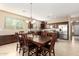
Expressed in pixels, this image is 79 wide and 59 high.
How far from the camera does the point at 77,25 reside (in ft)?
28.8

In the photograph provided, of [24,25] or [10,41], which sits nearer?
[10,41]

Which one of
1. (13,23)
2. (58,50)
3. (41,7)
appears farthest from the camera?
(13,23)

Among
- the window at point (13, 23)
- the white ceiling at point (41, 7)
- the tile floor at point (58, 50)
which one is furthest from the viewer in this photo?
the window at point (13, 23)

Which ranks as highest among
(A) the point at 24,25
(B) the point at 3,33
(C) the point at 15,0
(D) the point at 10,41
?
(C) the point at 15,0

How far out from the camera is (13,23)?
680 centimetres

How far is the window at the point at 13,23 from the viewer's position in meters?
6.34

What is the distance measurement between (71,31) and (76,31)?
0.50 m

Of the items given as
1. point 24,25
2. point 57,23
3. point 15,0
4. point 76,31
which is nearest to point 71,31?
point 76,31

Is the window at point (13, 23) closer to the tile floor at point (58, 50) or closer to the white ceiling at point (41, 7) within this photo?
the white ceiling at point (41, 7)

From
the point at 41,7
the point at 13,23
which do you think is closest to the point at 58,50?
the point at 41,7

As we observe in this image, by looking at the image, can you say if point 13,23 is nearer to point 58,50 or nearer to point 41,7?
point 41,7

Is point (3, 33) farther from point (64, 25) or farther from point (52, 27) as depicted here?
point (64, 25)

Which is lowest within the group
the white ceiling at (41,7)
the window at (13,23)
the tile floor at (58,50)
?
the tile floor at (58,50)

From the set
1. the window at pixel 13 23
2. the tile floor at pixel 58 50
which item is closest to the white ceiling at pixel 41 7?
the window at pixel 13 23
